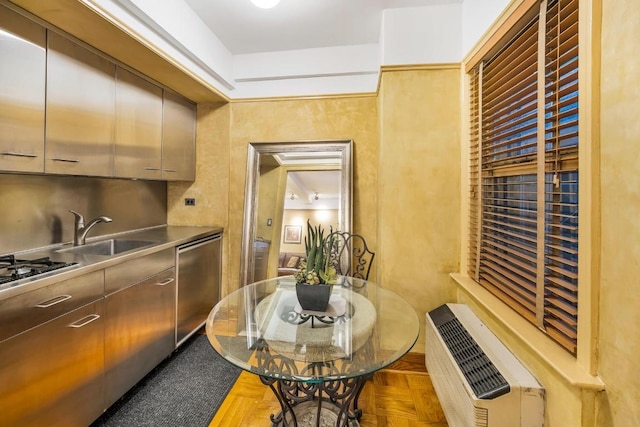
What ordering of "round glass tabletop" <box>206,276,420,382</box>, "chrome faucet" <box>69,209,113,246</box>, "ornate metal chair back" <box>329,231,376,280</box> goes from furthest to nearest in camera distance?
1. "ornate metal chair back" <box>329,231,376,280</box>
2. "chrome faucet" <box>69,209,113,246</box>
3. "round glass tabletop" <box>206,276,420,382</box>

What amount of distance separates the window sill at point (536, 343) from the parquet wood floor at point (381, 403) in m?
0.73

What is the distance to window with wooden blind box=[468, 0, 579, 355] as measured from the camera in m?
→ 1.13

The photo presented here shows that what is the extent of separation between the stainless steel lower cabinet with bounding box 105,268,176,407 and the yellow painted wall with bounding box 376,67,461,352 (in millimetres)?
1703

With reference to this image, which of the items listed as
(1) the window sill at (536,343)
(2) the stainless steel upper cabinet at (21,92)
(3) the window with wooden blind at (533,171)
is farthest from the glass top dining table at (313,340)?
(2) the stainless steel upper cabinet at (21,92)

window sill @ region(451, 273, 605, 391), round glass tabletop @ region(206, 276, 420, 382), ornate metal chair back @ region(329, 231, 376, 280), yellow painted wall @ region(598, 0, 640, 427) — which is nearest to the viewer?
yellow painted wall @ region(598, 0, 640, 427)

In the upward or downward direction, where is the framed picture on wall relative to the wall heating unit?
upward

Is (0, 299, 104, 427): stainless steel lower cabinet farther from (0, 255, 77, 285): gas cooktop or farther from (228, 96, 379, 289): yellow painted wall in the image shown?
(228, 96, 379, 289): yellow painted wall

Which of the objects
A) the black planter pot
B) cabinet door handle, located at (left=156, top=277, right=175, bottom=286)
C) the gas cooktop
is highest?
the gas cooktop

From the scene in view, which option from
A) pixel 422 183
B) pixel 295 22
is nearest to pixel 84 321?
pixel 422 183

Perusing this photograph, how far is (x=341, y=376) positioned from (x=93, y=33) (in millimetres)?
2334

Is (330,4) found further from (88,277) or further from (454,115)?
(88,277)

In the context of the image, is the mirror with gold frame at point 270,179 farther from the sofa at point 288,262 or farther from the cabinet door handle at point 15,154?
the cabinet door handle at point 15,154

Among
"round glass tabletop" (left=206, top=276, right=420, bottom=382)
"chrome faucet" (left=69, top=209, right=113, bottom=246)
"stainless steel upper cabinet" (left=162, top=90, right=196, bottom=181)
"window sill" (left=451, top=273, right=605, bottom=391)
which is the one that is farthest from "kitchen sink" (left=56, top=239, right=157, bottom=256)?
"window sill" (left=451, top=273, right=605, bottom=391)

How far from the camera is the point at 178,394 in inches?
73.6
